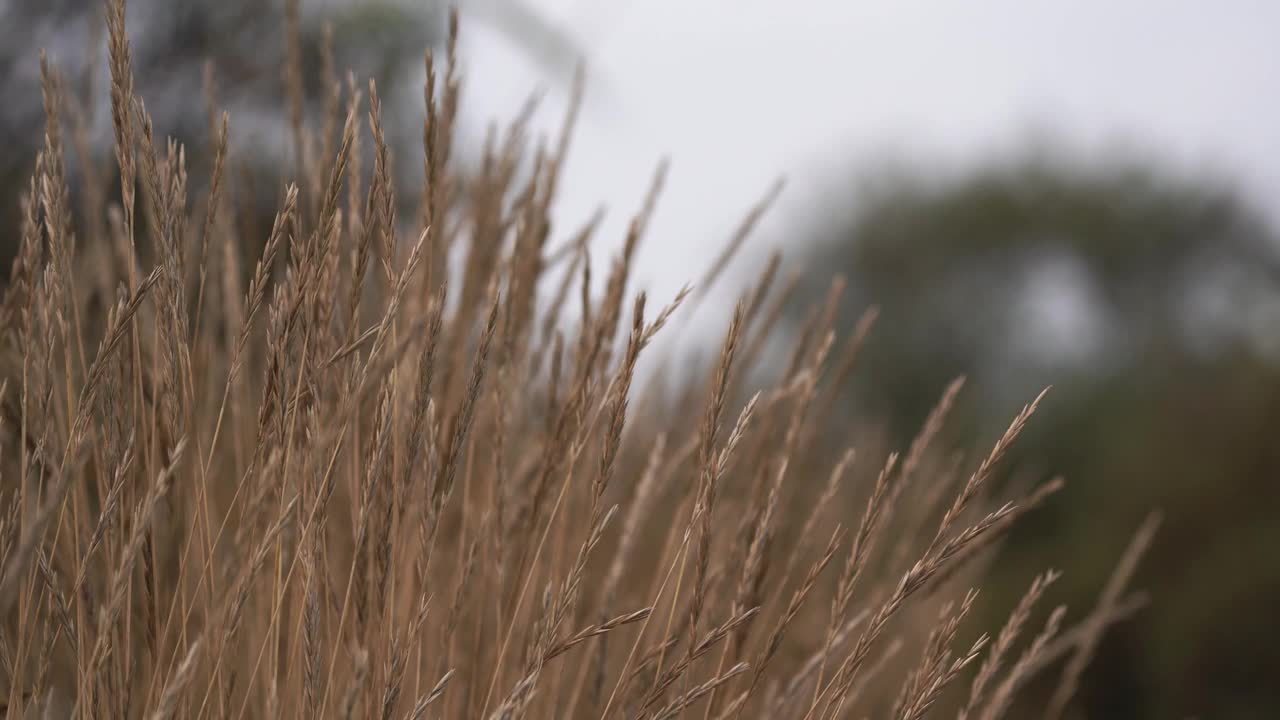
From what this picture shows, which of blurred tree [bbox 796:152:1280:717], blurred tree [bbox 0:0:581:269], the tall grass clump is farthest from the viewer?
blurred tree [bbox 796:152:1280:717]

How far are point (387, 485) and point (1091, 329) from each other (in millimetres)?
15935

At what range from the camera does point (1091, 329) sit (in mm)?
15305

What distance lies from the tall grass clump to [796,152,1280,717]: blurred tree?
3345mm

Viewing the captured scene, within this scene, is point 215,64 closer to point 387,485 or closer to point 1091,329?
point 387,485

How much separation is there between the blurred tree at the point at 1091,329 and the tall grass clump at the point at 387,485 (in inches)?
132

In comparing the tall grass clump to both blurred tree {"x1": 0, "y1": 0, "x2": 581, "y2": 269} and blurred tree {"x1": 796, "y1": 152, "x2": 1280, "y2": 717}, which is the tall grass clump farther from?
blurred tree {"x1": 796, "y1": 152, "x2": 1280, "y2": 717}

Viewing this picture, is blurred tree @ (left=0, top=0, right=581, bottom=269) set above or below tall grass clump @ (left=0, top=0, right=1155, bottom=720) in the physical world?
below

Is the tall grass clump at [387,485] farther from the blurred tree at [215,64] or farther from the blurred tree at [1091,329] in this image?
the blurred tree at [1091,329]

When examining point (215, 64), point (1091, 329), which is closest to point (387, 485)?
point (215, 64)

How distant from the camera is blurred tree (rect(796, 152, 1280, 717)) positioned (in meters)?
4.57

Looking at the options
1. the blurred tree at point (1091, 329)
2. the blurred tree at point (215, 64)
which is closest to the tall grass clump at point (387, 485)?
the blurred tree at point (215, 64)

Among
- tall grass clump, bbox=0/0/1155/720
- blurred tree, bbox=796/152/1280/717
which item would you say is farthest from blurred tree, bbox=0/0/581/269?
blurred tree, bbox=796/152/1280/717

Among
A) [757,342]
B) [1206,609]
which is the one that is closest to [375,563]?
[757,342]

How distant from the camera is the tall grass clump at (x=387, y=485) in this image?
0.70m
